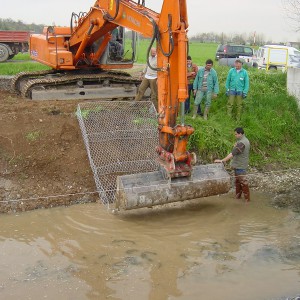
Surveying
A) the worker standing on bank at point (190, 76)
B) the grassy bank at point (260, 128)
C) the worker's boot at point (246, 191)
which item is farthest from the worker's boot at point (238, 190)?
the worker standing on bank at point (190, 76)

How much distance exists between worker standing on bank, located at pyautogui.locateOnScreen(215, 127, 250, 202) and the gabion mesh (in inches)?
61.9

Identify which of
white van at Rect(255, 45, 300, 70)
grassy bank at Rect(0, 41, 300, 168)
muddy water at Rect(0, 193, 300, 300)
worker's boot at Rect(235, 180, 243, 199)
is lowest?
muddy water at Rect(0, 193, 300, 300)

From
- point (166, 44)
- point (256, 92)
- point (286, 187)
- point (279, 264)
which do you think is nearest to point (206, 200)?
point (286, 187)

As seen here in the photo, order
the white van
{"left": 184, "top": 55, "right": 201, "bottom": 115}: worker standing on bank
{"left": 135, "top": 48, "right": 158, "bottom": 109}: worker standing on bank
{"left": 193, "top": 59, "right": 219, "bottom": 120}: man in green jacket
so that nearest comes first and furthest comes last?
{"left": 193, "top": 59, "right": 219, "bottom": 120}: man in green jacket, {"left": 135, "top": 48, "right": 158, "bottom": 109}: worker standing on bank, {"left": 184, "top": 55, "right": 201, "bottom": 115}: worker standing on bank, the white van

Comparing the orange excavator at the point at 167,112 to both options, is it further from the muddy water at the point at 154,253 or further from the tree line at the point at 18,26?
the tree line at the point at 18,26

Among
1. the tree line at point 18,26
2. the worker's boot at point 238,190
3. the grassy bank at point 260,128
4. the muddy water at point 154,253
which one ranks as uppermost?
the tree line at point 18,26

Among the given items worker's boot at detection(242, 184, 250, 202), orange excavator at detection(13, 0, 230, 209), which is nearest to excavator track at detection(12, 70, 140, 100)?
orange excavator at detection(13, 0, 230, 209)

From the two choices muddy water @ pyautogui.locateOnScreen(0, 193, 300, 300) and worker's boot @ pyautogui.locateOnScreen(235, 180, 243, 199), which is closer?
muddy water @ pyautogui.locateOnScreen(0, 193, 300, 300)

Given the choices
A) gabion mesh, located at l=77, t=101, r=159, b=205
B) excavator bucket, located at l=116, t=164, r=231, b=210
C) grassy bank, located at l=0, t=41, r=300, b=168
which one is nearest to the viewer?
excavator bucket, located at l=116, t=164, r=231, b=210

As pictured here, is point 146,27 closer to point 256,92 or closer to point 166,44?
point 166,44

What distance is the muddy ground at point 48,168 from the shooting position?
826 centimetres

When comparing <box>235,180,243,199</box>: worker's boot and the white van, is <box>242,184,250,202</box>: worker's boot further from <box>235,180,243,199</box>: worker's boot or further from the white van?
the white van

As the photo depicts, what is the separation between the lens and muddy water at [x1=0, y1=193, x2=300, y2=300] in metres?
5.66

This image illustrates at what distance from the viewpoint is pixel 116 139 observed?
9.57 m
